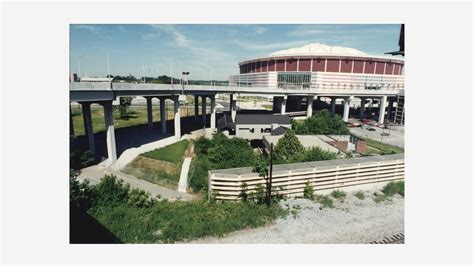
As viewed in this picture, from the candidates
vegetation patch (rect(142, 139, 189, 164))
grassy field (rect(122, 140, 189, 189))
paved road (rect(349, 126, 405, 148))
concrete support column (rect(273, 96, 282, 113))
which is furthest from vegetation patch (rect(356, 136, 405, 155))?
concrete support column (rect(273, 96, 282, 113))

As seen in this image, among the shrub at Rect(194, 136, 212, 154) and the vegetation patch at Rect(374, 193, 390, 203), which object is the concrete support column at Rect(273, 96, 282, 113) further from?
the vegetation patch at Rect(374, 193, 390, 203)

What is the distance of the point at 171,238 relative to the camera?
13.7 m

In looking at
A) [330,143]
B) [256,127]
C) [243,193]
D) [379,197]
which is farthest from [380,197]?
[256,127]

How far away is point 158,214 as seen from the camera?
15.8 metres

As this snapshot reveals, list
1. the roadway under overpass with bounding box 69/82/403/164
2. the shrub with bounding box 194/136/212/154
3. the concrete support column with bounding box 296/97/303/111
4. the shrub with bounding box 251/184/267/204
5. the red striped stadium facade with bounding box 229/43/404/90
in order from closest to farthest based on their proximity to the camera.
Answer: the shrub with bounding box 251/184/267/204 → the roadway under overpass with bounding box 69/82/403/164 → the shrub with bounding box 194/136/212/154 → the concrete support column with bounding box 296/97/303/111 → the red striped stadium facade with bounding box 229/43/404/90

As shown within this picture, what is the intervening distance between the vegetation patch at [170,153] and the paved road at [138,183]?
4277 millimetres

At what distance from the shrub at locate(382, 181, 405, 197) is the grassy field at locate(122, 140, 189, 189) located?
15857 millimetres

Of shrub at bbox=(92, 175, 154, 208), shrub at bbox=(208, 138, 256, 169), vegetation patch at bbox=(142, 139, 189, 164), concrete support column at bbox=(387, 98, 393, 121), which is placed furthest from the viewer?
concrete support column at bbox=(387, 98, 393, 121)

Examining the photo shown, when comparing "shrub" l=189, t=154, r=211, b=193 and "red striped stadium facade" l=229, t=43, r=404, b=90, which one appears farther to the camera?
"red striped stadium facade" l=229, t=43, r=404, b=90

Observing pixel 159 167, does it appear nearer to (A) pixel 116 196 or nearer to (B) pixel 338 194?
(A) pixel 116 196

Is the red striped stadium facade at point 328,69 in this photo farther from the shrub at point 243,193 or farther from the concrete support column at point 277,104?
the shrub at point 243,193

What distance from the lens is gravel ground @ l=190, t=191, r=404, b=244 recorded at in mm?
14086

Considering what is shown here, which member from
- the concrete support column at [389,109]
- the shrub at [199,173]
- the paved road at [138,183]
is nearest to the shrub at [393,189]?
the shrub at [199,173]

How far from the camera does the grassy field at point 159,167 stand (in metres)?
22.1
